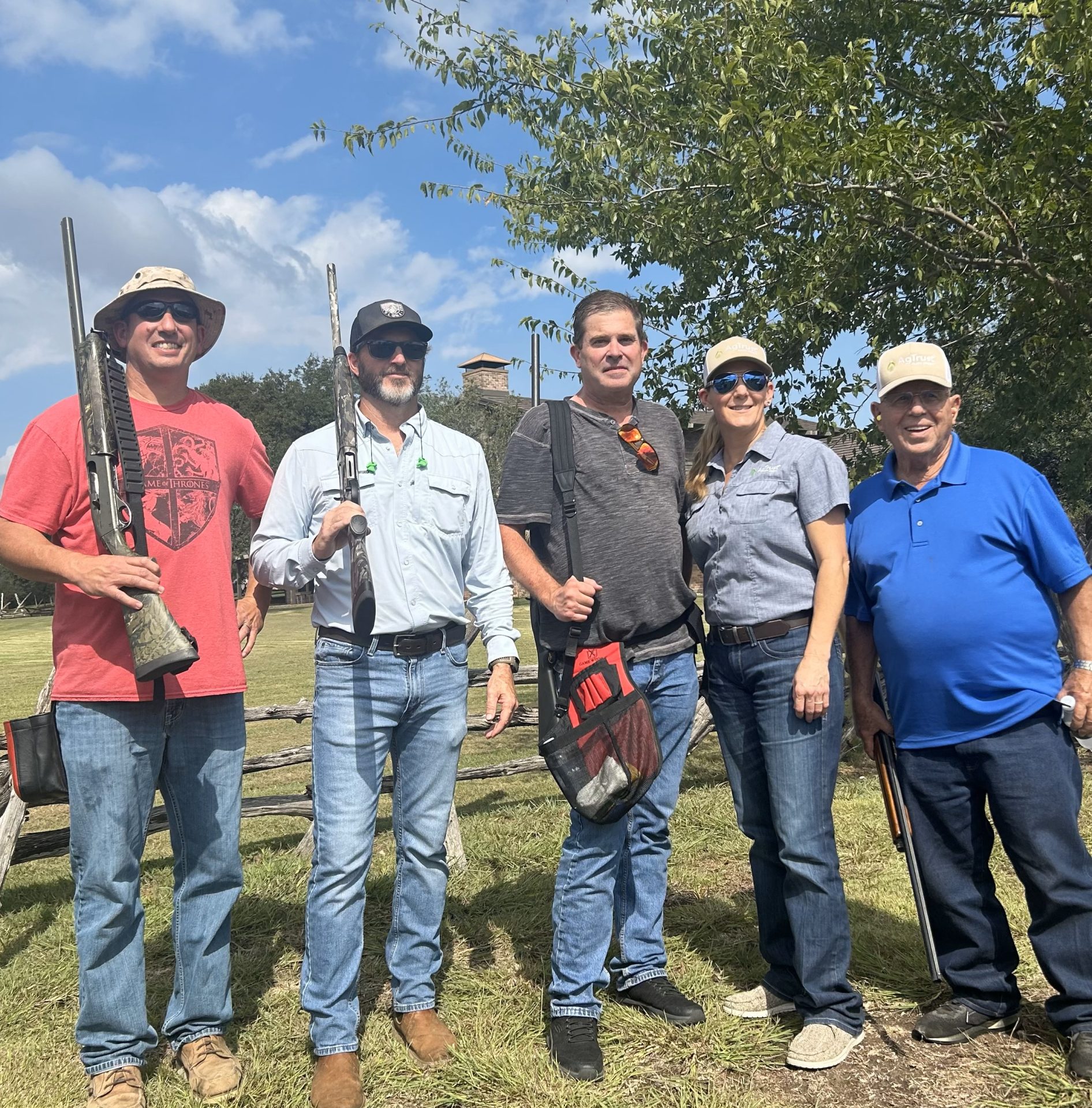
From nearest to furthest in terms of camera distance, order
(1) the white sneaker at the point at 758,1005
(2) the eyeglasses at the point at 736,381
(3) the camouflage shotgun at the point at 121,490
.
Answer: 1. (3) the camouflage shotgun at the point at 121,490
2. (2) the eyeglasses at the point at 736,381
3. (1) the white sneaker at the point at 758,1005

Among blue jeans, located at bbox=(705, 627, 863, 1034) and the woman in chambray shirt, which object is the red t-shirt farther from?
blue jeans, located at bbox=(705, 627, 863, 1034)

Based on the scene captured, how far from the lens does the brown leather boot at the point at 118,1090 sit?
10.4 ft

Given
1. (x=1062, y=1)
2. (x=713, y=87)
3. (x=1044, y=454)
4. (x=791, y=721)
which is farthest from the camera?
(x=1044, y=454)

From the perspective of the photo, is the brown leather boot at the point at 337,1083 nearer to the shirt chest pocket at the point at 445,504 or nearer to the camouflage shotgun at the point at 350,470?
the camouflage shotgun at the point at 350,470

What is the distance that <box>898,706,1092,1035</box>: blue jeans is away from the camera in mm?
3238

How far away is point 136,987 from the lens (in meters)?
3.27

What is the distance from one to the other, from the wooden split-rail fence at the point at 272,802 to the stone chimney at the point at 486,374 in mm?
43661

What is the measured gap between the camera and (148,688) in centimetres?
320

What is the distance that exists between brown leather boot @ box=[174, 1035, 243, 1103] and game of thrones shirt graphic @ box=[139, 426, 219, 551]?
1793 millimetres

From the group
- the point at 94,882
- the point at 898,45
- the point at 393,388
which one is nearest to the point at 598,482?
the point at 393,388

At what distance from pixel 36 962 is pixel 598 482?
3.77 meters

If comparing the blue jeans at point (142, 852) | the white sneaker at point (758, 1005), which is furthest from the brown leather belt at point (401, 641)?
the white sneaker at point (758, 1005)

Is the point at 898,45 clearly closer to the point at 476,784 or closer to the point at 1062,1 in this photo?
the point at 1062,1

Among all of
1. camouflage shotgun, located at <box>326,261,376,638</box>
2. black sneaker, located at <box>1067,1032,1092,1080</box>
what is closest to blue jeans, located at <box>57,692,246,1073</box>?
camouflage shotgun, located at <box>326,261,376,638</box>
